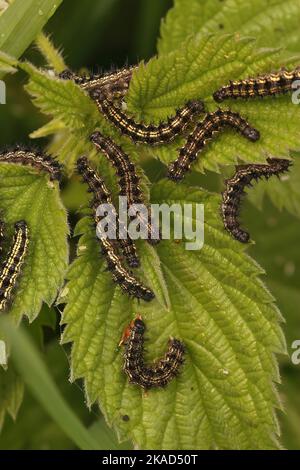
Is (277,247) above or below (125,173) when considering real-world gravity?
below

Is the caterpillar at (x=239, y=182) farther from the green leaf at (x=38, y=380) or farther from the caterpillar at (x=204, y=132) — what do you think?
the green leaf at (x=38, y=380)

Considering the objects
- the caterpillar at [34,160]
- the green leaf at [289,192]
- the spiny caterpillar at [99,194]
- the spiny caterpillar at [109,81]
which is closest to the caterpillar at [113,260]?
the spiny caterpillar at [99,194]

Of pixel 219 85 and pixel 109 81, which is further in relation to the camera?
pixel 109 81

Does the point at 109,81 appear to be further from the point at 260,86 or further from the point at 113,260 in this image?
the point at 113,260

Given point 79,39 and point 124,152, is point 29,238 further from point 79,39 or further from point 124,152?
point 79,39

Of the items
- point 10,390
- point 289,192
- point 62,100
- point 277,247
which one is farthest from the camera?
point 277,247

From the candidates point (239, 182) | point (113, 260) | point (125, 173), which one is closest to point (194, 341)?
point (113, 260)
